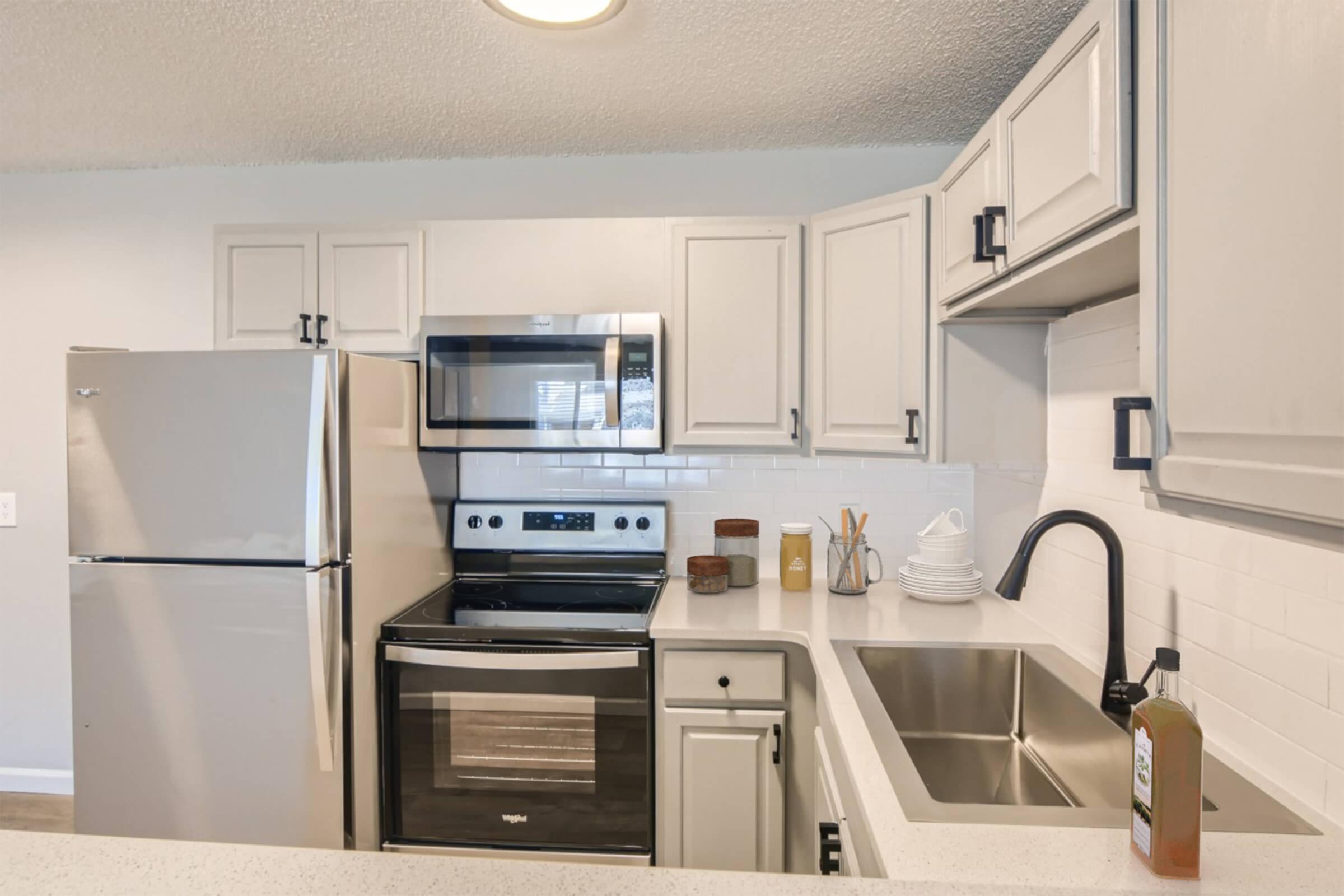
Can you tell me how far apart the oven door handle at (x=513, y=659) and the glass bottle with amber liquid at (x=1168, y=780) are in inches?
49.5

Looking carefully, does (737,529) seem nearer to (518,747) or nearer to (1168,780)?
(518,747)

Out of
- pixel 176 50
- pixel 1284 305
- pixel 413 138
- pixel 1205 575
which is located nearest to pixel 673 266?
pixel 413 138

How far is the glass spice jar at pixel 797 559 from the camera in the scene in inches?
93.1

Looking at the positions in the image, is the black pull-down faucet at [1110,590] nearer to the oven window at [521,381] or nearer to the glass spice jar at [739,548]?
the glass spice jar at [739,548]

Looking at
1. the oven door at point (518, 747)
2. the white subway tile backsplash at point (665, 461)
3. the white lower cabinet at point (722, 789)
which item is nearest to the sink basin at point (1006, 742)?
the white lower cabinet at point (722, 789)

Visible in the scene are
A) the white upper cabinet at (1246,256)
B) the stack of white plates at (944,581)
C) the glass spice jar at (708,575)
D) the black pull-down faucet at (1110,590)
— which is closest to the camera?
the white upper cabinet at (1246,256)

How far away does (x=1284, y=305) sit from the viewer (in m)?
0.63

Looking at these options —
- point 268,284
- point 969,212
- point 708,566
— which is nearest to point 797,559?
point 708,566

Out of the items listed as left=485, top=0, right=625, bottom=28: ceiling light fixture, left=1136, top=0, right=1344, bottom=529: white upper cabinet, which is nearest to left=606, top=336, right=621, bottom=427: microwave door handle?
left=485, top=0, right=625, bottom=28: ceiling light fixture

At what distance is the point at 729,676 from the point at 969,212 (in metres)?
1.26

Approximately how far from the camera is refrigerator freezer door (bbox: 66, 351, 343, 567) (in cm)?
186

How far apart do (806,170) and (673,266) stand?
0.65 meters

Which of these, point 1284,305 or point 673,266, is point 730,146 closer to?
point 673,266

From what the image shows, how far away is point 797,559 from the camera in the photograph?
2.37 m
